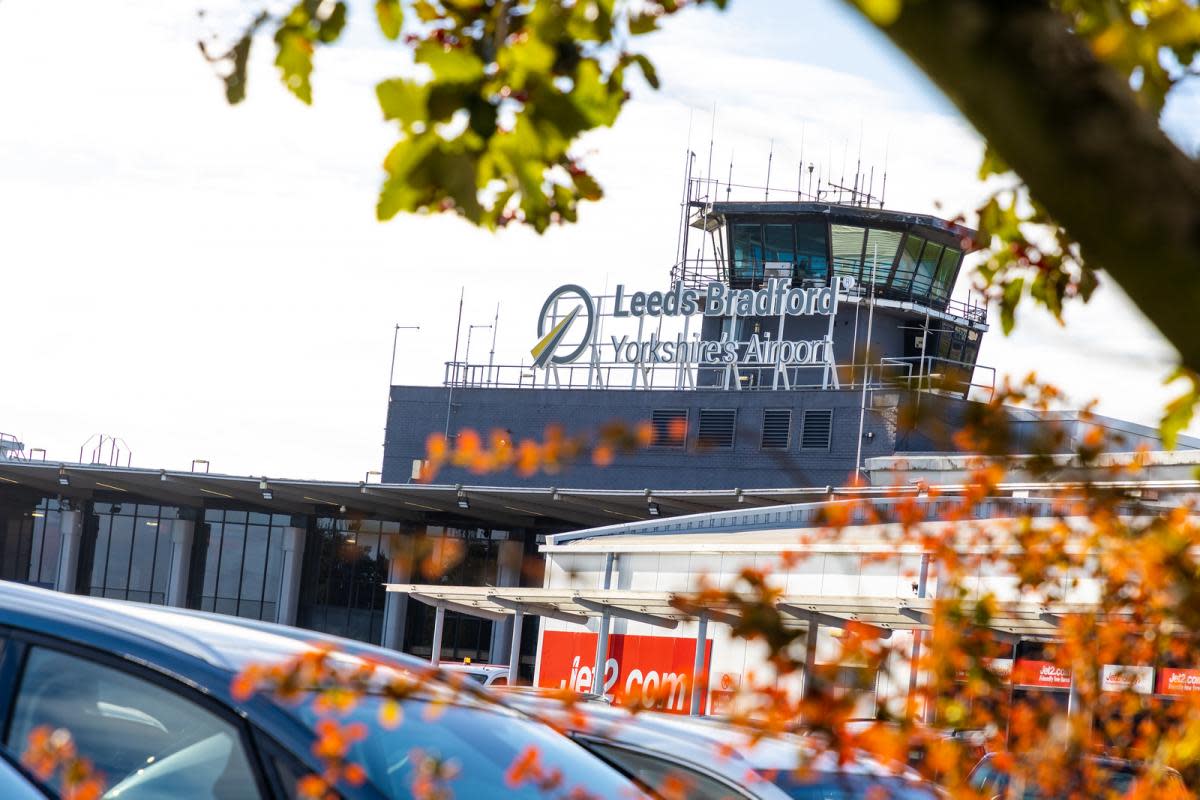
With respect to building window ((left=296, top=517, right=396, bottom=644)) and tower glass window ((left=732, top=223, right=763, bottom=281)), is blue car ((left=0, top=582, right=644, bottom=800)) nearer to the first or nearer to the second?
tower glass window ((left=732, top=223, right=763, bottom=281))

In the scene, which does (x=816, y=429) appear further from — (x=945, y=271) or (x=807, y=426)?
(x=945, y=271)

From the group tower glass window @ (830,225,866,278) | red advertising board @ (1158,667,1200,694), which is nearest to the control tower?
tower glass window @ (830,225,866,278)

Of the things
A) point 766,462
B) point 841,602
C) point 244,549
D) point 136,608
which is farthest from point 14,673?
point 244,549

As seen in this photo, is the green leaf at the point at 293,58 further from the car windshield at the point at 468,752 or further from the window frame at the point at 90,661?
the window frame at the point at 90,661

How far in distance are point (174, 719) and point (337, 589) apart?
55.4m

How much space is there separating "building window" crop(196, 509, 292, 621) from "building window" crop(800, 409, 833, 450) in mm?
21224

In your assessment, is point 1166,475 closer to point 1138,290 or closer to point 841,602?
point 841,602

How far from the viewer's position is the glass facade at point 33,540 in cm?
6344

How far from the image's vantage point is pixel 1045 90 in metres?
1.44

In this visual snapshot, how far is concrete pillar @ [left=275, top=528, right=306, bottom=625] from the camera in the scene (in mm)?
57531

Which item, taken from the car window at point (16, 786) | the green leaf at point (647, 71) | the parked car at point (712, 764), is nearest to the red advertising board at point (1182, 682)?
the parked car at point (712, 764)

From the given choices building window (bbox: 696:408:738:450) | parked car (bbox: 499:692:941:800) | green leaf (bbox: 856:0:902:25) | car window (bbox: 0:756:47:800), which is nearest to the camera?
green leaf (bbox: 856:0:902:25)

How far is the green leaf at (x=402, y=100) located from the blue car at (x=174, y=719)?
181cm

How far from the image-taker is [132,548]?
62.4 meters
